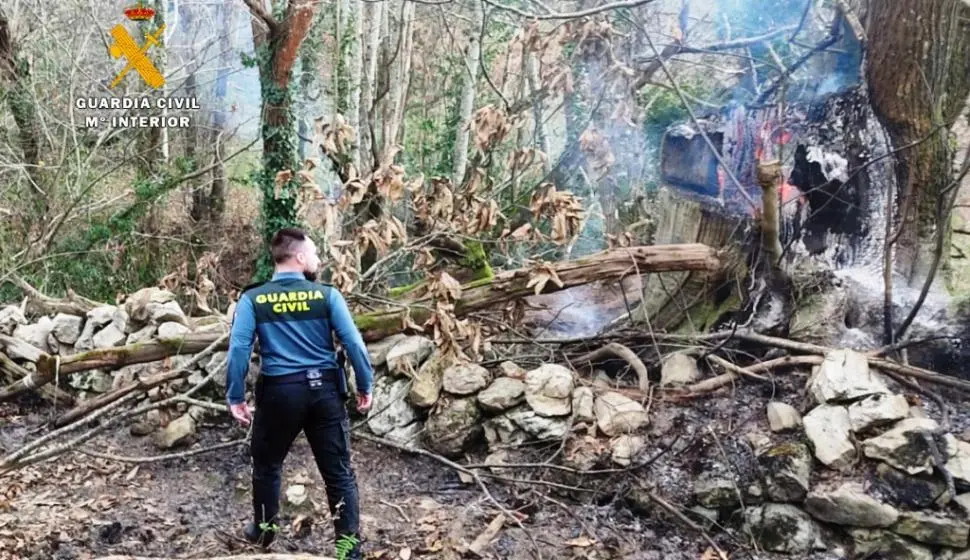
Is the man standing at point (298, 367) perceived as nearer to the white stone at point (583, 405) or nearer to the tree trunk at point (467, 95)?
the white stone at point (583, 405)

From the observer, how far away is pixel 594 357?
5.34 meters

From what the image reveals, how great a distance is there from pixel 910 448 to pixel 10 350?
627cm

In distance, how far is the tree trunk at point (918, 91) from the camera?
459 centimetres

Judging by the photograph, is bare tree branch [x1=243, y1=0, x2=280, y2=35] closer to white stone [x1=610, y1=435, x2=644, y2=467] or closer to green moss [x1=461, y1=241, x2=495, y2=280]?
green moss [x1=461, y1=241, x2=495, y2=280]

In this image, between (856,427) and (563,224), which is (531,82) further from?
(856,427)

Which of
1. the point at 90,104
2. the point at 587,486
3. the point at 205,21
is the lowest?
the point at 587,486

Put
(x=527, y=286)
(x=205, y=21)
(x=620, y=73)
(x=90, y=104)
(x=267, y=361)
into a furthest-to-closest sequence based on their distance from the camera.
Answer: (x=205, y=21), (x=90, y=104), (x=620, y=73), (x=527, y=286), (x=267, y=361)

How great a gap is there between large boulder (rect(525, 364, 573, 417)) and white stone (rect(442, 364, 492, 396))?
0.30 m

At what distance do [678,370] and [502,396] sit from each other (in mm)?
1306

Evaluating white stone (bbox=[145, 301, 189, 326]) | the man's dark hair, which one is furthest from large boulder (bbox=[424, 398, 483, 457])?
white stone (bbox=[145, 301, 189, 326])

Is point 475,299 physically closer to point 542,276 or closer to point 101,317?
point 542,276

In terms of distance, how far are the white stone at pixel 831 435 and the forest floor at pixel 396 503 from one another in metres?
0.33

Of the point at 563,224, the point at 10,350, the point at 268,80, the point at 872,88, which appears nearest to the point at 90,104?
the point at 268,80

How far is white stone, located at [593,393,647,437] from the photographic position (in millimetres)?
4473
